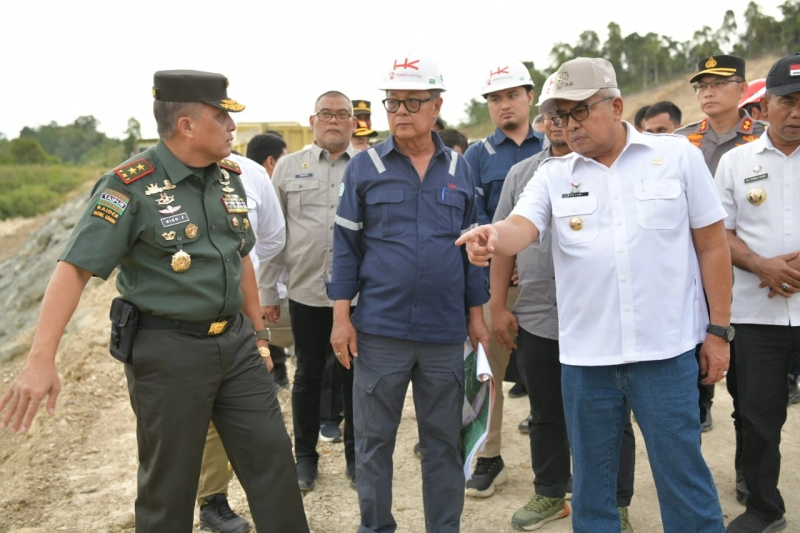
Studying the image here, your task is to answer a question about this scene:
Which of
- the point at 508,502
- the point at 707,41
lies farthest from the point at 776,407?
the point at 707,41

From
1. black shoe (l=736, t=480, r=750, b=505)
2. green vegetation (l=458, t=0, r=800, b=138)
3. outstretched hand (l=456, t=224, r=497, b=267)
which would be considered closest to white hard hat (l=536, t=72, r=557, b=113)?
outstretched hand (l=456, t=224, r=497, b=267)

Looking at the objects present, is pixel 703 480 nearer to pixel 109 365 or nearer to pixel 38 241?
pixel 109 365

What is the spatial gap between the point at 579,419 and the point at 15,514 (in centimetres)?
394

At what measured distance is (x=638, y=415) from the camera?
3.05 m

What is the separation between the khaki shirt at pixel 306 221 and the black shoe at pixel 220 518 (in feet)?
4.35

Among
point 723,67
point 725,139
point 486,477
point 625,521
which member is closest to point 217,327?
point 486,477

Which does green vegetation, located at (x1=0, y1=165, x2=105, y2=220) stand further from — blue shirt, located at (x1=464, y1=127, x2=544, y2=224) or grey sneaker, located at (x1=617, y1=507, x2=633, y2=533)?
grey sneaker, located at (x1=617, y1=507, x2=633, y2=533)

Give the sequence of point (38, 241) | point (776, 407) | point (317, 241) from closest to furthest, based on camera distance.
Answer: point (776, 407)
point (317, 241)
point (38, 241)

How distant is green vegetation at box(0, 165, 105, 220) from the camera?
4725 cm

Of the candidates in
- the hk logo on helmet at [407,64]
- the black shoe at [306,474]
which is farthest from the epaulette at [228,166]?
the black shoe at [306,474]

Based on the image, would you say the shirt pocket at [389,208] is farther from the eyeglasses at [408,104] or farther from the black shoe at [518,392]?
the black shoe at [518,392]

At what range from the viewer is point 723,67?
5227 millimetres

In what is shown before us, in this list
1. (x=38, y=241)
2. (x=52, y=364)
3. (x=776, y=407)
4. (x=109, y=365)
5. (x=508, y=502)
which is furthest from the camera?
(x=38, y=241)

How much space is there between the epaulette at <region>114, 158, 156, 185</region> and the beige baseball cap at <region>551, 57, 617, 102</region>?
1734 mm
